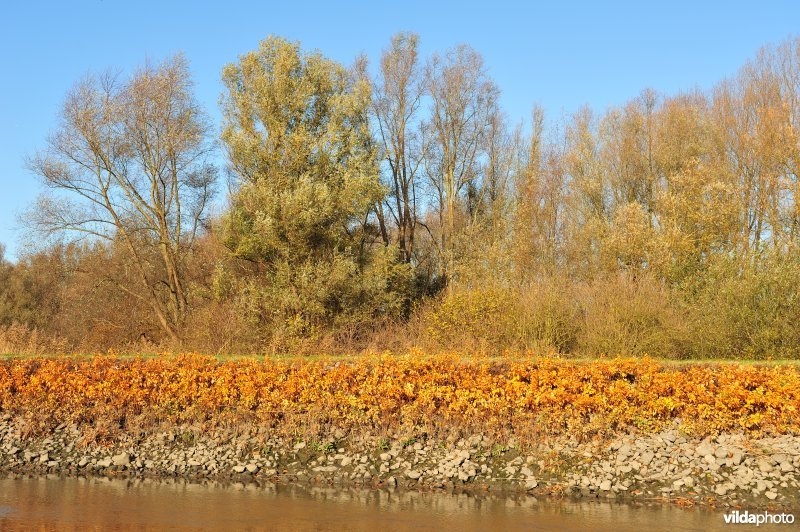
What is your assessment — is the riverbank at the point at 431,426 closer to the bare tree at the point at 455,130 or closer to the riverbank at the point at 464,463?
the riverbank at the point at 464,463

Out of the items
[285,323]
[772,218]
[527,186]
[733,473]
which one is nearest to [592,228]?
[527,186]

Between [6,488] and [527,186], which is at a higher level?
[527,186]

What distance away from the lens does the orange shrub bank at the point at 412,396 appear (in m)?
12.5

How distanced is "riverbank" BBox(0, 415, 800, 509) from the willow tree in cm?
1066

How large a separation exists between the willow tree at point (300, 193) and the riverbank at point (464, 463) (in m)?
10.7

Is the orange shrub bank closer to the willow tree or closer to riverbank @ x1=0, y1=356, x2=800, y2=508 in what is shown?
riverbank @ x1=0, y1=356, x2=800, y2=508

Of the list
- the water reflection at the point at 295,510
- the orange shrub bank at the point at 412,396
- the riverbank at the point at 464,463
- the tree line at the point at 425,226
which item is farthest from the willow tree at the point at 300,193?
the water reflection at the point at 295,510

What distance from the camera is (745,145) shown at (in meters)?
27.9

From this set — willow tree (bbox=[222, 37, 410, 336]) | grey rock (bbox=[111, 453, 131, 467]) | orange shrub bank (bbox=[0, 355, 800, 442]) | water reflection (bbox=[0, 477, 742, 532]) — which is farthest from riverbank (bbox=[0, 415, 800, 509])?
willow tree (bbox=[222, 37, 410, 336])

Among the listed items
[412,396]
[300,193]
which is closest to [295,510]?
[412,396]

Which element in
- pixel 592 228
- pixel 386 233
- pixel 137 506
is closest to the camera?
pixel 137 506

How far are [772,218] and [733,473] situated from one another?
1817cm

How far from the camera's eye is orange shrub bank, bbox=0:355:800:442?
40.9 ft

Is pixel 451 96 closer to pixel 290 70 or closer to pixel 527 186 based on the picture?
pixel 527 186
